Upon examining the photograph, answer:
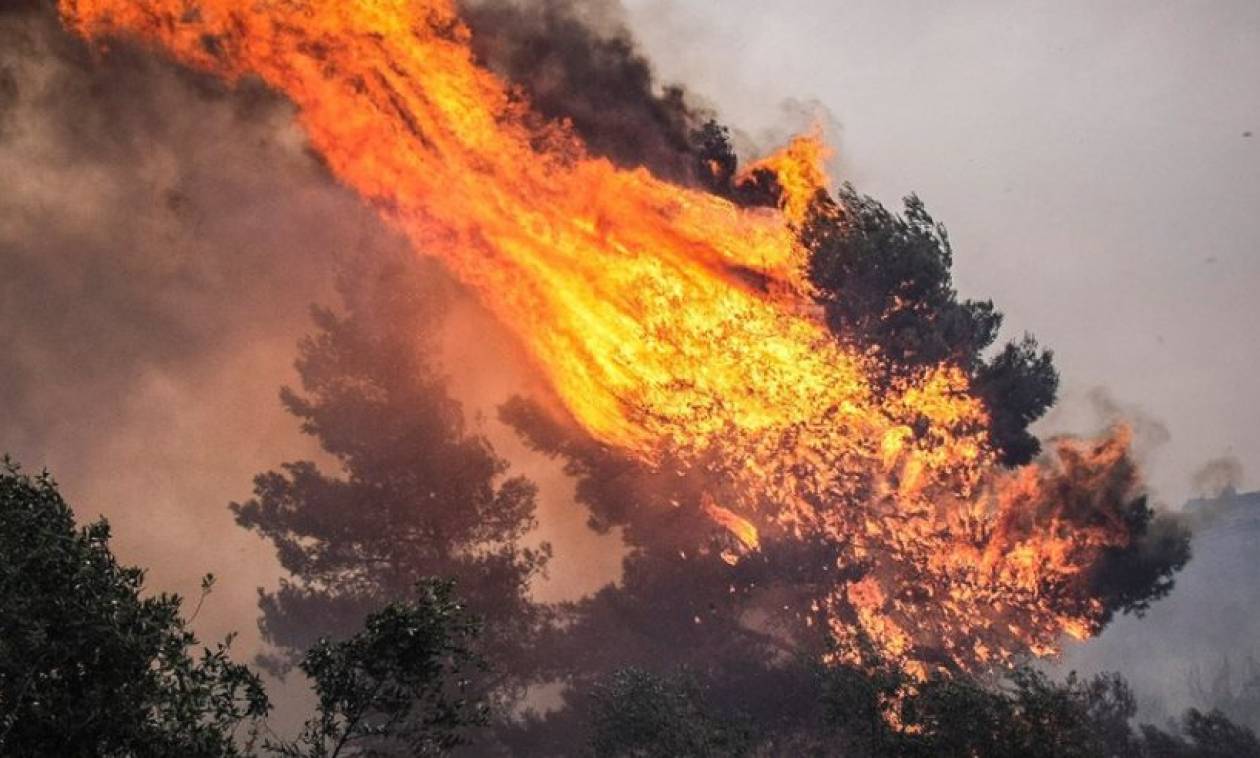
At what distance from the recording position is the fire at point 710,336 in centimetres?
3412

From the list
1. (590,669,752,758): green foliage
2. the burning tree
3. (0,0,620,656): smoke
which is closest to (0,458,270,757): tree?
(590,669,752,758): green foliage

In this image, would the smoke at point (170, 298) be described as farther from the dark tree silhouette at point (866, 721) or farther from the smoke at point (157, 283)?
the dark tree silhouette at point (866, 721)

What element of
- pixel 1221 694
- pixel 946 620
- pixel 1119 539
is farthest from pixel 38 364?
pixel 1221 694

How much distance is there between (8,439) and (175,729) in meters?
53.0

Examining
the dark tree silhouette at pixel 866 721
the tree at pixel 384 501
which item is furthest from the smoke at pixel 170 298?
the dark tree silhouette at pixel 866 721

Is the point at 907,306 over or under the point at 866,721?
over

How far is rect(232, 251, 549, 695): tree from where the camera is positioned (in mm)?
35031

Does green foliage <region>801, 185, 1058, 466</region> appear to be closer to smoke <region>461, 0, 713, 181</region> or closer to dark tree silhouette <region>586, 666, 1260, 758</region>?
smoke <region>461, 0, 713, 181</region>

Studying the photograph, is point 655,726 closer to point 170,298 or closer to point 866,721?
point 866,721

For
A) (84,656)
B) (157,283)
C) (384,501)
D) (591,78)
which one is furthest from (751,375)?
(157,283)

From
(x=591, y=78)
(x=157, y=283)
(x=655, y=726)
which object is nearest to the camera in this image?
(x=655, y=726)

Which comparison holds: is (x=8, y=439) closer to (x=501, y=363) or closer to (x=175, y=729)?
(x=501, y=363)

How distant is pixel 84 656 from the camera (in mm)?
10109

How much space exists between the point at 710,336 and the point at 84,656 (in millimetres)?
29701
